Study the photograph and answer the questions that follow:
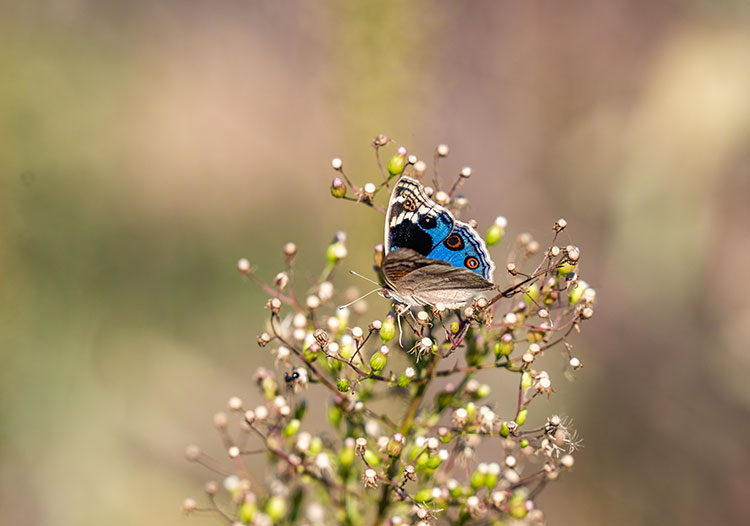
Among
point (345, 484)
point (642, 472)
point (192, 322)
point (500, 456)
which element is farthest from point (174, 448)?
point (642, 472)

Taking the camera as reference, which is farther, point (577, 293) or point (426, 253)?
point (426, 253)

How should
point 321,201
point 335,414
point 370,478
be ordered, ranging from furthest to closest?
point 321,201, point 335,414, point 370,478

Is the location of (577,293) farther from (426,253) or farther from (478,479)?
(478,479)

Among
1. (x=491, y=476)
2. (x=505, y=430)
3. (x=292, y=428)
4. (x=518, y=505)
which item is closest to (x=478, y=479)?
(x=491, y=476)

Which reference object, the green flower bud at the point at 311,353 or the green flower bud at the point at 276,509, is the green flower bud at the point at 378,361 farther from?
the green flower bud at the point at 276,509

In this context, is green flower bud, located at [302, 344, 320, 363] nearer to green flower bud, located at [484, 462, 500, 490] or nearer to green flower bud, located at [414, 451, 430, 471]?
green flower bud, located at [414, 451, 430, 471]

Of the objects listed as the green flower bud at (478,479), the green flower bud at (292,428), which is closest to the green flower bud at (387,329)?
the green flower bud at (292,428)
